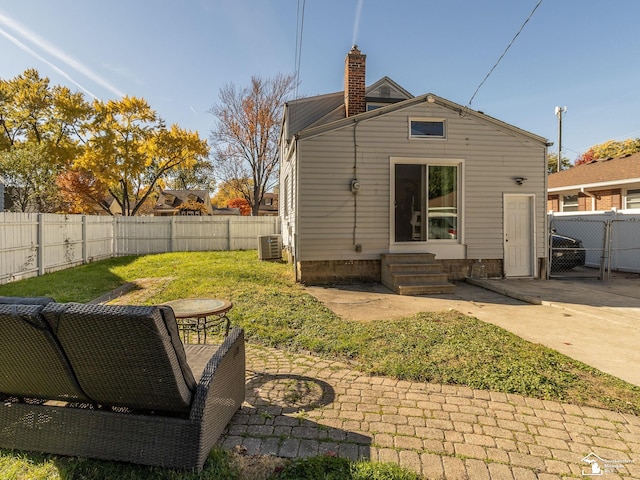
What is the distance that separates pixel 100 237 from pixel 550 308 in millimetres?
15266

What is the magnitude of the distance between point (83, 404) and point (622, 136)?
4038 cm

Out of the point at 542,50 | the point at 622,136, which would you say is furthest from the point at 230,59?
the point at 622,136

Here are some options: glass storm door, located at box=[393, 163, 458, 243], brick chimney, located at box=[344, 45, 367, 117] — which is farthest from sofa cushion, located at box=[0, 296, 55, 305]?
brick chimney, located at box=[344, 45, 367, 117]

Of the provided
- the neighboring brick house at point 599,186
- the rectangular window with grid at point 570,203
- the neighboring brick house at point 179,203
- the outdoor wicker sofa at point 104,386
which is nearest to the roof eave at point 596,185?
the neighboring brick house at point 599,186

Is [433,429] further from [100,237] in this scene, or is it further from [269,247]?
[100,237]

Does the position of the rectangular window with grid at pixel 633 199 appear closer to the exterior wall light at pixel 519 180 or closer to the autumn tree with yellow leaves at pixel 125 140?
the exterior wall light at pixel 519 180

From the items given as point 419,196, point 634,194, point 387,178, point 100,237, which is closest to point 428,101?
point 387,178

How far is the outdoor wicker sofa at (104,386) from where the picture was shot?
178 centimetres

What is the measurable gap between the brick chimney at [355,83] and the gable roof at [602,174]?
1013 cm

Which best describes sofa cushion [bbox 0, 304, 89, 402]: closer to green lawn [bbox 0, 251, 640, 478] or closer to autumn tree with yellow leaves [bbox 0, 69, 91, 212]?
green lawn [bbox 0, 251, 640, 478]

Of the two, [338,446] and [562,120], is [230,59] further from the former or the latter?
[562,120]

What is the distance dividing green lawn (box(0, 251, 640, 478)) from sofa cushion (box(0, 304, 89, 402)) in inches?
101

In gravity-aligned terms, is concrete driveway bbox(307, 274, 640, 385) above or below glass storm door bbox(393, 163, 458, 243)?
below

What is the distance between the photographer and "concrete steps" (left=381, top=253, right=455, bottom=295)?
762cm
